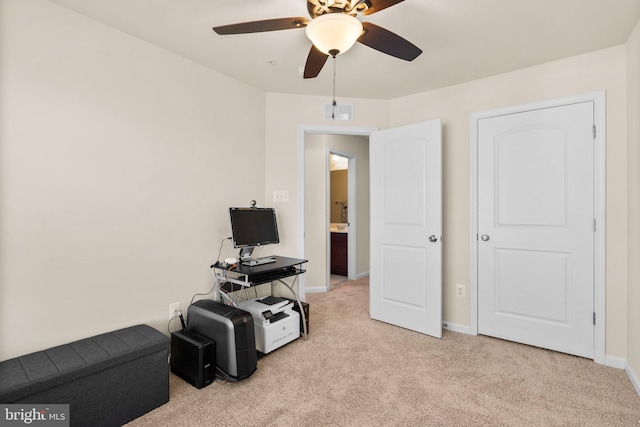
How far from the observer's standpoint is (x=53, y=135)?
1.90 m

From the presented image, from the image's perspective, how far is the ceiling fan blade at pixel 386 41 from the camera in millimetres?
1622

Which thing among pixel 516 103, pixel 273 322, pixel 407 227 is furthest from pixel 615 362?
pixel 273 322

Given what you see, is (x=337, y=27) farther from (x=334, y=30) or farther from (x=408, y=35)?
(x=408, y=35)

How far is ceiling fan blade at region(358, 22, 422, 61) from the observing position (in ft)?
5.32

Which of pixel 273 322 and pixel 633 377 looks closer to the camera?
pixel 633 377

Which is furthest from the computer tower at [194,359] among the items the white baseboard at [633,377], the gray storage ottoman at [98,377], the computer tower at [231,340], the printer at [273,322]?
the white baseboard at [633,377]

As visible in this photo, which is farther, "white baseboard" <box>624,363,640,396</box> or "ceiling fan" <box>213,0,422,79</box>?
"white baseboard" <box>624,363,640,396</box>

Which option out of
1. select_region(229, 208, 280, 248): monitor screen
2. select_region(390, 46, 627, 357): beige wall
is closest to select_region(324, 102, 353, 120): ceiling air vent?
select_region(390, 46, 627, 357): beige wall

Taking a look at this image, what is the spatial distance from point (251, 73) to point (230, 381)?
2.54 meters

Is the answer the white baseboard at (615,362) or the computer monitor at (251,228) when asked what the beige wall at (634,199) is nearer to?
the white baseboard at (615,362)

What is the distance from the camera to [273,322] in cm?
263

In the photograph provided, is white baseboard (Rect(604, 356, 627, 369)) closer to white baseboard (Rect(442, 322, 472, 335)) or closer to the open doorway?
white baseboard (Rect(442, 322, 472, 335))

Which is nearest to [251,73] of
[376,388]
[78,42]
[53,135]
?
[78,42]

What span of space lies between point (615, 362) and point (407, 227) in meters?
1.85
